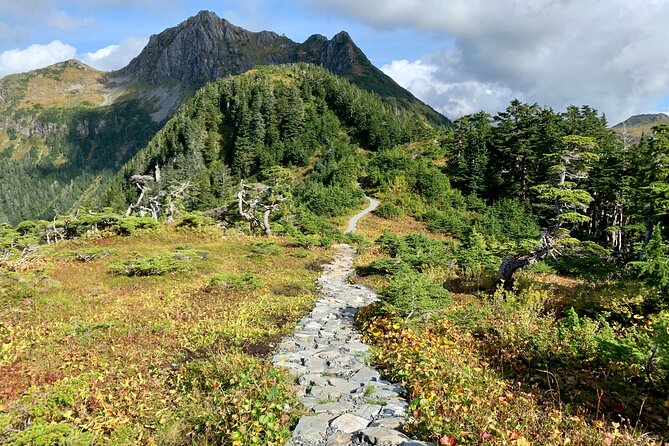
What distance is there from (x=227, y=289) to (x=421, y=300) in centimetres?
808

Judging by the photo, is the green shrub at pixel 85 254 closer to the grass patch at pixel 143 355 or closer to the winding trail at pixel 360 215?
the grass patch at pixel 143 355

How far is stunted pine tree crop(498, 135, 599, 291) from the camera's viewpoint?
1382cm

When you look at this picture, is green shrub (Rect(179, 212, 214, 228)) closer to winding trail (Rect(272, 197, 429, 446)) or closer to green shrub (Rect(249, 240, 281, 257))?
green shrub (Rect(249, 240, 281, 257))

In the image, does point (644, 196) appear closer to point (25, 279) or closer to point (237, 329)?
point (237, 329)

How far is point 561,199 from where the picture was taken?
1395 centimetres

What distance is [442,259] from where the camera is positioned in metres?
21.2

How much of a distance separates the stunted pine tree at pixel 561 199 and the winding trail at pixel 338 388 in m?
6.70

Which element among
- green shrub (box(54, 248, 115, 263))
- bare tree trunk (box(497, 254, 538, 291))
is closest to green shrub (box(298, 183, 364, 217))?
green shrub (box(54, 248, 115, 263))

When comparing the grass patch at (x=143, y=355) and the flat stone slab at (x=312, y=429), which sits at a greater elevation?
the flat stone slab at (x=312, y=429)

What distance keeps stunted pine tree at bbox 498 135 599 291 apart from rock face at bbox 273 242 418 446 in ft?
22.4

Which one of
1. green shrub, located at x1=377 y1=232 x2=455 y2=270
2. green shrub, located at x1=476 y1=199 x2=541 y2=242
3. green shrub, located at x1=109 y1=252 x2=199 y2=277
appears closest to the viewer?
green shrub, located at x1=109 y1=252 x2=199 y2=277

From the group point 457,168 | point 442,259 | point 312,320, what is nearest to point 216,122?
point 457,168

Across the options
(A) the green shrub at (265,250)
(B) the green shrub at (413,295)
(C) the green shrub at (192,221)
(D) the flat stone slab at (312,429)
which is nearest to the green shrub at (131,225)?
(C) the green shrub at (192,221)

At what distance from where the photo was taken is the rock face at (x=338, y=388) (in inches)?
229
